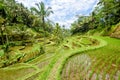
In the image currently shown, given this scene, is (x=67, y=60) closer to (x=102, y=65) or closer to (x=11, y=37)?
(x=102, y=65)

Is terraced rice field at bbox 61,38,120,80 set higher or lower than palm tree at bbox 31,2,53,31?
lower

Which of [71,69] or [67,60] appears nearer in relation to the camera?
[71,69]

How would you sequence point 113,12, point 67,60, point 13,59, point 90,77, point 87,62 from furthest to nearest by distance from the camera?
point 113,12 < point 13,59 < point 67,60 < point 87,62 < point 90,77

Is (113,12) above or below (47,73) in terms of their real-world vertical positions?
above

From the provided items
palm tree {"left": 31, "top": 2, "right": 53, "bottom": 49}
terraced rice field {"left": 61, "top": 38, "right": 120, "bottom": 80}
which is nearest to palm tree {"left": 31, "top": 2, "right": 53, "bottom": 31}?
palm tree {"left": 31, "top": 2, "right": 53, "bottom": 49}

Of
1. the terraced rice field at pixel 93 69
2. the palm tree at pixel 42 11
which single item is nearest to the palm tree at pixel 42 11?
the palm tree at pixel 42 11

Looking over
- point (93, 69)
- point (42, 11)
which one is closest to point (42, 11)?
point (42, 11)

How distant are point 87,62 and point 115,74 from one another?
2.70 meters

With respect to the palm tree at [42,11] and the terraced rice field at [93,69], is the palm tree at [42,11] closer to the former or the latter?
the palm tree at [42,11]

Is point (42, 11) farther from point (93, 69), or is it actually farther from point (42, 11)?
point (93, 69)

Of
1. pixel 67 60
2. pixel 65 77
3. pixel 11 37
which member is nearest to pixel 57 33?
pixel 11 37

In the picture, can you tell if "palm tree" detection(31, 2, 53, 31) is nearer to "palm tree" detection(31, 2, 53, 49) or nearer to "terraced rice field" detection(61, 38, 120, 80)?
"palm tree" detection(31, 2, 53, 49)

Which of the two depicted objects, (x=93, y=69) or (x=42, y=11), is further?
(x=42, y=11)

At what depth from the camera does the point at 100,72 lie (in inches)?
344
